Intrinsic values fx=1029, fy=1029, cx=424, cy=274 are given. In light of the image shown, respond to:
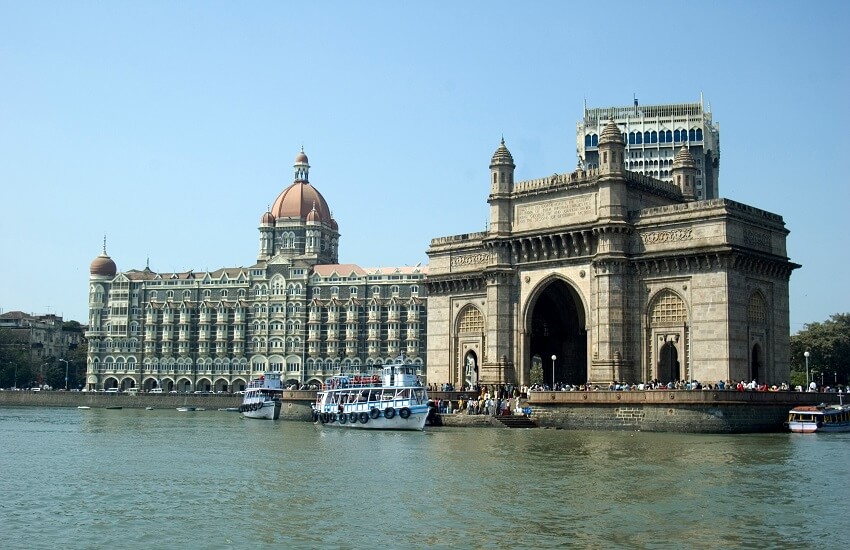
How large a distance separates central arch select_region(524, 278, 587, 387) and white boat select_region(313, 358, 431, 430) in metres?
11.4

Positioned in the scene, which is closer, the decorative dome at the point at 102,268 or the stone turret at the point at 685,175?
the stone turret at the point at 685,175

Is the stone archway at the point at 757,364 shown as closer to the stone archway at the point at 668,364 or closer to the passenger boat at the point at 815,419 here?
the stone archway at the point at 668,364

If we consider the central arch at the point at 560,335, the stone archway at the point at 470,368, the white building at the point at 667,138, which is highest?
the white building at the point at 667,138

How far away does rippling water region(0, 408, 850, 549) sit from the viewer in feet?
80.9

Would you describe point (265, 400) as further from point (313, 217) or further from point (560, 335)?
point (313, 217)

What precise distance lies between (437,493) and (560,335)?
43.6 meters

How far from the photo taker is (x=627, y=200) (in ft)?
211

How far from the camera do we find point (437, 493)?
103 ft

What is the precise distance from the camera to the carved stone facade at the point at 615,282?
194 ft

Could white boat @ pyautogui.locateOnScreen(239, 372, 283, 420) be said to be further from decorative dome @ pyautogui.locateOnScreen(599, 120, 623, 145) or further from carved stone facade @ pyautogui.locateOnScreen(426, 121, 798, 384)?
decorative dome @ pyautogui.locateOnScreen(599, 120, 623, 145)

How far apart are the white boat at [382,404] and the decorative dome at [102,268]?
282ft

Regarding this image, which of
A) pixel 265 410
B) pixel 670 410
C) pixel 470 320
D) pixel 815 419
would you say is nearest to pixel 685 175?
pixel 470 320

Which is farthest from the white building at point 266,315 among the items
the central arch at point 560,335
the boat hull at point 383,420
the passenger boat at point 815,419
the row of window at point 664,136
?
the passenger boat at point 815,419

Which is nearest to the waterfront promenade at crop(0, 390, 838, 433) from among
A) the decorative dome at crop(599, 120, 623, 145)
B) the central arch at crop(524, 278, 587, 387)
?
the central arch at crop(524, 278, 587, 387)
